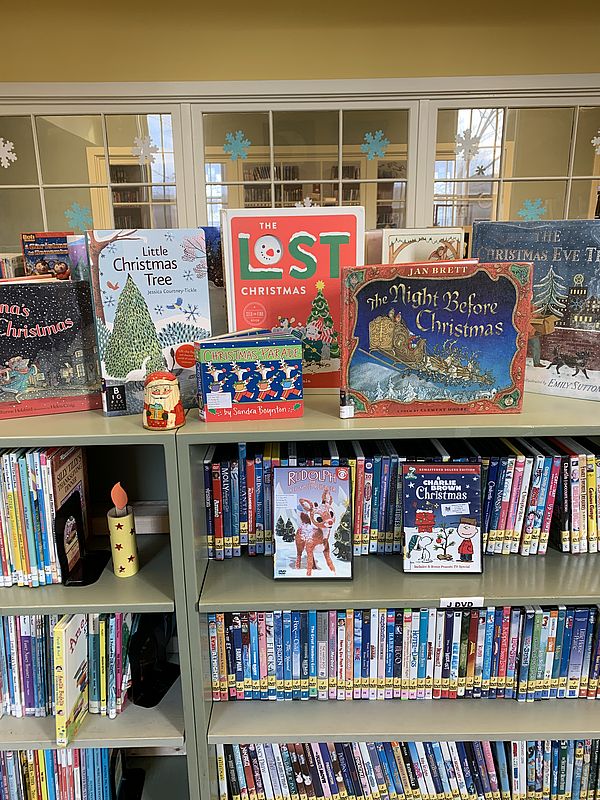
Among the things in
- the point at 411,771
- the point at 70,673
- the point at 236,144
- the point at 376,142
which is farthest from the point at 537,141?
the point at 70,673

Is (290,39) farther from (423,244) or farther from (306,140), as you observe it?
(423,244)

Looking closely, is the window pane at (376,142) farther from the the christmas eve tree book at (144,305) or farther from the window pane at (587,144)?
the the christmas eve tree book at (144,305)

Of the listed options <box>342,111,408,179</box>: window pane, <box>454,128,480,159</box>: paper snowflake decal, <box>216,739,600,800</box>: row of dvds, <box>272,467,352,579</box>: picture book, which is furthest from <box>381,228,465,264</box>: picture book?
<box>454,128,480,159</box>: paper snowflake decal

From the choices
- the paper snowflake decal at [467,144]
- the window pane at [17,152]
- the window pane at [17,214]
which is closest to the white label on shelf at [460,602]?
the paper snowflake decal at [467,144]

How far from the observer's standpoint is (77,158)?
3213 mm

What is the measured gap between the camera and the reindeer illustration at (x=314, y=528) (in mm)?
1157

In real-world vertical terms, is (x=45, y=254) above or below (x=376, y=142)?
below

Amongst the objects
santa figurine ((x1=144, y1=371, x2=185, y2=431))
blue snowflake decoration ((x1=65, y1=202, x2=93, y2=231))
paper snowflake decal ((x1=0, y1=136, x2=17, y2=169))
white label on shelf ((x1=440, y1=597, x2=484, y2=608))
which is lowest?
white label on shelf ((x1=440, y1=597, x2=484, y2=608))

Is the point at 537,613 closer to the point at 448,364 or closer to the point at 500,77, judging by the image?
the point at 448,364

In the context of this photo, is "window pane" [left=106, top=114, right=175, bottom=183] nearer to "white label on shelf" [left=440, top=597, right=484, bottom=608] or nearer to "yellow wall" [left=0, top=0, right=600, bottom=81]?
"yellow wall" [left=0, top=0, right=600, bottom=81]

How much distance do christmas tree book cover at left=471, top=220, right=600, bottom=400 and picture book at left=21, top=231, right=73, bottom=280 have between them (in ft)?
2.90

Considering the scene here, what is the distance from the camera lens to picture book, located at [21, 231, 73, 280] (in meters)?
1.29

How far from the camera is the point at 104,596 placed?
1136 millimetres

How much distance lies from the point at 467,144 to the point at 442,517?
2.73m
